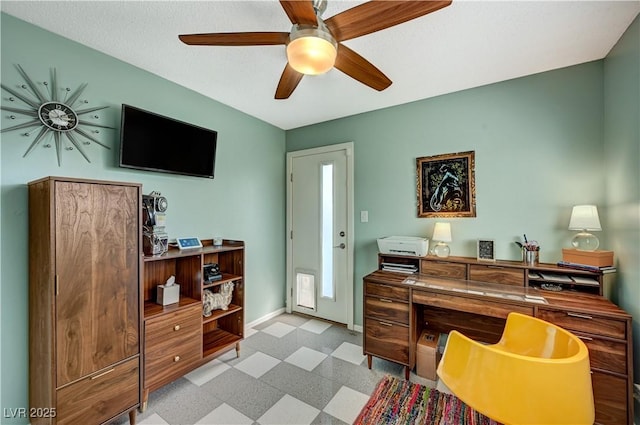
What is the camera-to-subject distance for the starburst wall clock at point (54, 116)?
62.6 inches

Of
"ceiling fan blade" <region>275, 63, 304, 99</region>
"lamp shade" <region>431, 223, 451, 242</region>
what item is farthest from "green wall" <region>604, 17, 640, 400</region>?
"ceiling fan blade" <region>275, 63, 304, 99</region>

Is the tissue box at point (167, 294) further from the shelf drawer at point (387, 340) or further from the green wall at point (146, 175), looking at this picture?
the shelf drawer at point (387, 340)

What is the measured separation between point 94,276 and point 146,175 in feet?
3.09

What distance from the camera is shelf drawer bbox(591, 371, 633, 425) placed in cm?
145

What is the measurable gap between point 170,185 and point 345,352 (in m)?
2.25

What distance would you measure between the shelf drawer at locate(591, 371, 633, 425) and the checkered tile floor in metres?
0.97

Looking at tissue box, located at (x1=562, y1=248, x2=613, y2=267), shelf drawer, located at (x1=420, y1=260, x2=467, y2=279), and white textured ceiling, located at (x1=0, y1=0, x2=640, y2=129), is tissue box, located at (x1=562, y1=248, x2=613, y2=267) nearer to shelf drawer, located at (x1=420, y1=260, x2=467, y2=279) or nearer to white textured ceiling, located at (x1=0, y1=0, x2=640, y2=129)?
shelf drawer, located at (x1=420, y1=260, x2=467, y2=279)

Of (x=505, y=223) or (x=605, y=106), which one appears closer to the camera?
(x=605, y=106)

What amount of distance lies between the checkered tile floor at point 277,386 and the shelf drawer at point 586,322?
1.02 meters

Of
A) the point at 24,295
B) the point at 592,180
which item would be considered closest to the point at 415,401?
the point at 592,180

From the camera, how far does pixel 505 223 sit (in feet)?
7.49

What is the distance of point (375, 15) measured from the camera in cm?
118

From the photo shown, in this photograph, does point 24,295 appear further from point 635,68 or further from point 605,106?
point 605,106

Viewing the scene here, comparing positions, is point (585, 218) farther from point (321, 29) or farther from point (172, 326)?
point (172, 326)
